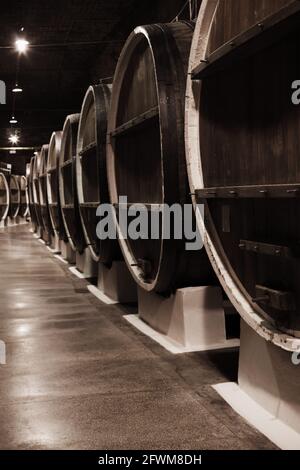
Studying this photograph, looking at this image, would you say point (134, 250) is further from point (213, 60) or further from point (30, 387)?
point (213, 60)

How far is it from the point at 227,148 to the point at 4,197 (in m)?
14.2

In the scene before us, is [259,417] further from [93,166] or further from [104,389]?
[93,166]

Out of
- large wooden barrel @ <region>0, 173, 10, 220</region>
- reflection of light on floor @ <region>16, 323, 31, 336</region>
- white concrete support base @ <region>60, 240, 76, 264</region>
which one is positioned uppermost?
large wooden barrel @ <region>0, 173, 10, 220</region>

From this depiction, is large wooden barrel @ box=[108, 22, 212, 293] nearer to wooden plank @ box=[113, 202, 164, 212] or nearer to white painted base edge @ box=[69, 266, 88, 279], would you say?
wooden plank @ box=[113, 202, 164, 212]

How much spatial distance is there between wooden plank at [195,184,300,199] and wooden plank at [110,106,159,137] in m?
0.79

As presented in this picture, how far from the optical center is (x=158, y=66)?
301 centimetres

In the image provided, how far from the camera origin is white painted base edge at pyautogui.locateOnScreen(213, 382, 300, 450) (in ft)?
6.59

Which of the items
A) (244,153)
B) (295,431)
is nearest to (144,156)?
(244,153)

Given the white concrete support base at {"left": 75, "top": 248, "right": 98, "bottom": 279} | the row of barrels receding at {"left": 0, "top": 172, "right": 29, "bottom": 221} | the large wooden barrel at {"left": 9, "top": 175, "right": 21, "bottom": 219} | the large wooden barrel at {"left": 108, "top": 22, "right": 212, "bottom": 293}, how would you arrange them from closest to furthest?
the large wooden barrel at {"left": 108, "top": 22, "right": 212, "bottom": 293}, the white concrete support base at {"left": 75, "top": 248, "right": 98, "bottom": 279}, the row of barrels receding at {"left": 0, "top": 172, "right": 29, "bottom": 221}, the large wooden barrel at {"left": 9, "top": 175, "right": 21, "bottom": 219}

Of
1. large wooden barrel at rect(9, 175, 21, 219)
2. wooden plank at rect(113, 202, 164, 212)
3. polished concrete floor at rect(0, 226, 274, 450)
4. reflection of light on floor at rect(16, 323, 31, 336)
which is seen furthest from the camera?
large wooden barrel at rect(9, 175, 21, 219)

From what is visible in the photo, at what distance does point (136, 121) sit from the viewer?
3465 mm

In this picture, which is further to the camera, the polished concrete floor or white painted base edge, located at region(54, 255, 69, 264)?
white painted base edge, located at region(54, 255, 69, 264)

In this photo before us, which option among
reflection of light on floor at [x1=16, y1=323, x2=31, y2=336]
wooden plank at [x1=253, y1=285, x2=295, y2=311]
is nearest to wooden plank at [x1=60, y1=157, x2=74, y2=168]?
reflection of light on floor at [x1=16, y1=323, x2=31, y2=336]
